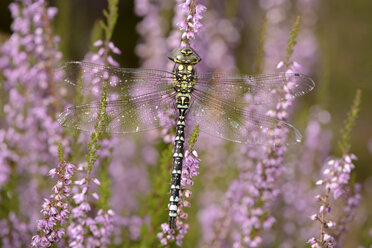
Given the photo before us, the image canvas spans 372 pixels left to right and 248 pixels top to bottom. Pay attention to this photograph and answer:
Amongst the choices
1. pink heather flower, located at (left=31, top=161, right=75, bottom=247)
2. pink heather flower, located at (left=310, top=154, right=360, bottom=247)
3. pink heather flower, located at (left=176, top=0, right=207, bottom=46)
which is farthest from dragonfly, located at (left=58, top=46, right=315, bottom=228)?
pink heather flower, located at (left=31, top=161, right=75, bottom=247)

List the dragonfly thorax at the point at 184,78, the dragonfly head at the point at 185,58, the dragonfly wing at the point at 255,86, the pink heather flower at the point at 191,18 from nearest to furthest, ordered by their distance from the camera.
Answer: the pink heather flower at the point at 191,18, the dragonfly wing at the point at 255,86, the dragonfly head at the point at 185,58, the dragonfly thorax at the point at 184,78

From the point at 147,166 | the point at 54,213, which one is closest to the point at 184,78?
the point at 54,213

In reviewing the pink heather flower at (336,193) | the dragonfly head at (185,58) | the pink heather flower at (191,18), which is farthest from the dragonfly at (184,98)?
the pink heather flower at (336,193)

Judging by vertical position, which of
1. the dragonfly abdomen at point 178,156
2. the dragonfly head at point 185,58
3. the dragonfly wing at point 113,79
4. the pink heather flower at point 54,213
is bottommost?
the pink heather flower at point 54,213

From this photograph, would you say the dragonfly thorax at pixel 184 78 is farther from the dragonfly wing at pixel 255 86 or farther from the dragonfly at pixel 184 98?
the dragonfly wing at pixel 255 86

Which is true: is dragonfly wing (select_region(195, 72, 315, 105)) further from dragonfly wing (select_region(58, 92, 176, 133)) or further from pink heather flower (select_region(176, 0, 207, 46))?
pink heather flower (select_region(176, 0, 207, 46))

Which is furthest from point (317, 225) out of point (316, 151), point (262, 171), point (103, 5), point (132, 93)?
point (103, 5)

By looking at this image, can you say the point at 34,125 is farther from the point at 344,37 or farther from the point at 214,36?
the point at 344,37
